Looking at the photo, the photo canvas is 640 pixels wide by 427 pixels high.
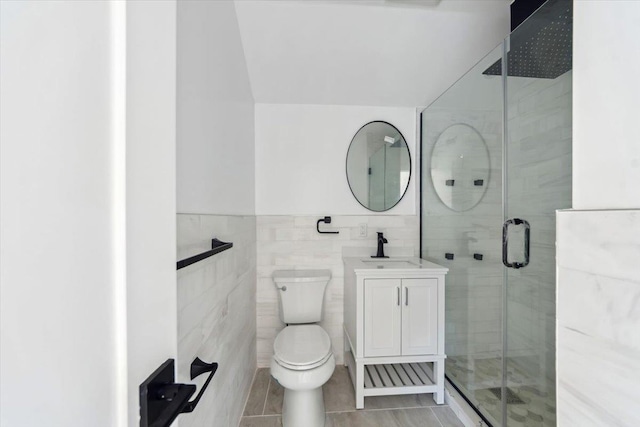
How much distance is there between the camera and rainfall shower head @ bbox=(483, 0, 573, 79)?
1.00 meters

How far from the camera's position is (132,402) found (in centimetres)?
32

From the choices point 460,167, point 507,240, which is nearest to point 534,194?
point 507,240

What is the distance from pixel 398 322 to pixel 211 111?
157 centimetres

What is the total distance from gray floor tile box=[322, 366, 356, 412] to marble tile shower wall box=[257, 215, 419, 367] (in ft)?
0.59

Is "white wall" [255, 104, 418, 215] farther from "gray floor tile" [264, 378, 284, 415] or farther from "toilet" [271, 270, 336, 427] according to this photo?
"gray floor tile" [264, 378, 284, 415]

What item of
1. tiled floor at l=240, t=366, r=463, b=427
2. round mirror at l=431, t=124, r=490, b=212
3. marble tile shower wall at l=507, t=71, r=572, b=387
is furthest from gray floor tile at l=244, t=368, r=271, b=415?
round mirror at l=431, t=124, r=490, b=212

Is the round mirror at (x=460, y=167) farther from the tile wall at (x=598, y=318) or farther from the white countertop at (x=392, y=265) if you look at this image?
the tile wall at (x=598, y=318)

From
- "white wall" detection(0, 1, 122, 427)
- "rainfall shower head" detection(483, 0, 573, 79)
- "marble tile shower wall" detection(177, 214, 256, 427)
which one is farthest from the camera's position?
"rainfall shower head" detection(483, 0, 573, 79)

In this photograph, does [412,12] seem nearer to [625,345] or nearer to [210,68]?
[210,68]

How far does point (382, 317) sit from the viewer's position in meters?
1.59

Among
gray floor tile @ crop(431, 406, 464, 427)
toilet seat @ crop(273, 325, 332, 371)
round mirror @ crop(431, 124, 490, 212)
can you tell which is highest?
round mirror @ crop(431, 124, 490, 212)

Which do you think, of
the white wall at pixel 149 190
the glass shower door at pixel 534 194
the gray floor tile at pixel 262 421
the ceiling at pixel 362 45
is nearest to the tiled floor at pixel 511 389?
the glass shower door at pixel 534 194

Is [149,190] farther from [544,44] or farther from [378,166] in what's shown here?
[378,166]

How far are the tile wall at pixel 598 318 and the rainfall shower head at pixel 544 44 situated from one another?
919mm
